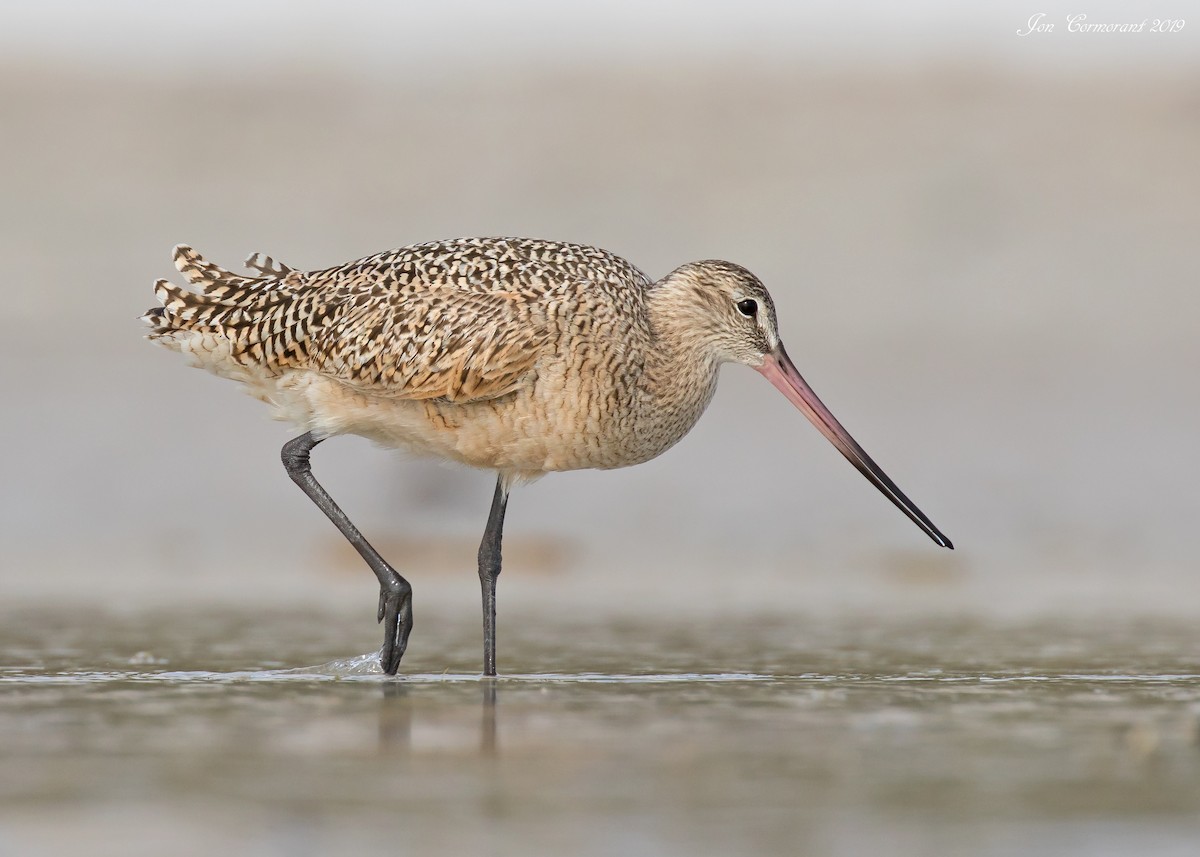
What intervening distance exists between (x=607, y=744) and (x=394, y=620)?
6.48 ft

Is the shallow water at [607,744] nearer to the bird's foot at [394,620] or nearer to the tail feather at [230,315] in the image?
the bird's foot at [394,620]

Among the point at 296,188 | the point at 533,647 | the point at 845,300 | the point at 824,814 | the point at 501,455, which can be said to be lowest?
the point at 824,814

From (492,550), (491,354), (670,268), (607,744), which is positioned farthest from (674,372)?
(670,268)

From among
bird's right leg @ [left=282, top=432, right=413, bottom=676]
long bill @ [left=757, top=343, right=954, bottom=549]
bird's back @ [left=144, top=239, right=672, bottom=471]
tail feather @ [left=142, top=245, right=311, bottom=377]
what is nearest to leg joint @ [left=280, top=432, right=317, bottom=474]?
bird's right leg @ [left=282, top=432, right=413, bottom=676]

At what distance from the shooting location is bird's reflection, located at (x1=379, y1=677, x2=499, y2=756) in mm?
4504

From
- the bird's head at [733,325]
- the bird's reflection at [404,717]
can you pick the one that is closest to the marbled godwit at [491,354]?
the bird's head at [733,325]

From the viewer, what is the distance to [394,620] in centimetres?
636

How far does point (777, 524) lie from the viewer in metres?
10.2

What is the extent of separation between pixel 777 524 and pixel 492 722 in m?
5.41

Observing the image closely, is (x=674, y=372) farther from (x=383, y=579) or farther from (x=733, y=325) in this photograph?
(x=383, y=579)

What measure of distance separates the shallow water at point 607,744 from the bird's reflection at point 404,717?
2 centimetres

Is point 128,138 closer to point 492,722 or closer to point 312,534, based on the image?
point 312,534

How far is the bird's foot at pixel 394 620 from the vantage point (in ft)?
20.5

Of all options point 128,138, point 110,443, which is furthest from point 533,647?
point 128,138
